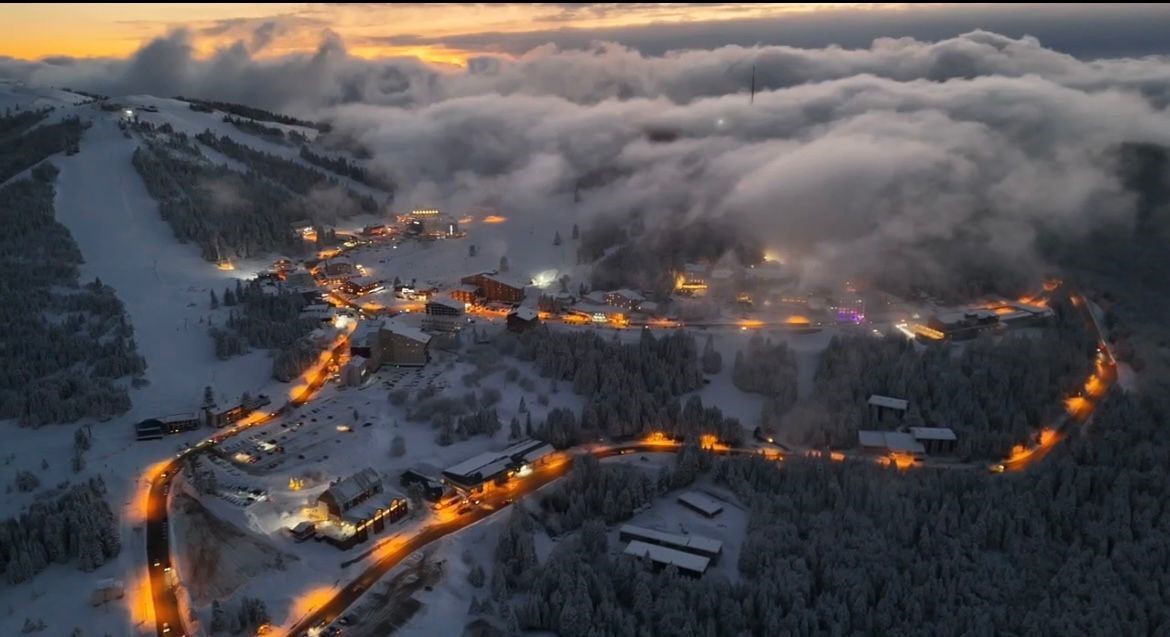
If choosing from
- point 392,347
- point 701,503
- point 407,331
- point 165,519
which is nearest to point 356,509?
point 165,519

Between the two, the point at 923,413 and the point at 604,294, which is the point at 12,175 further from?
the point at 923,413

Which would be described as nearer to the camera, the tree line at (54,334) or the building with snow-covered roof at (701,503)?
the building with snow-covered roof at (701,503)

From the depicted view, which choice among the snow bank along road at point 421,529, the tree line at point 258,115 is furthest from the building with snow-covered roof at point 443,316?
the tree line at point 258,115

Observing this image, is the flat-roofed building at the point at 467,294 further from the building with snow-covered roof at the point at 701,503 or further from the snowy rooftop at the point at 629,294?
the building with snow-covered roof at the point at 701,503

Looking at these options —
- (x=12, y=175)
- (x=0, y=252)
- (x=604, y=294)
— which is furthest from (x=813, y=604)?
(x=12, y=175)

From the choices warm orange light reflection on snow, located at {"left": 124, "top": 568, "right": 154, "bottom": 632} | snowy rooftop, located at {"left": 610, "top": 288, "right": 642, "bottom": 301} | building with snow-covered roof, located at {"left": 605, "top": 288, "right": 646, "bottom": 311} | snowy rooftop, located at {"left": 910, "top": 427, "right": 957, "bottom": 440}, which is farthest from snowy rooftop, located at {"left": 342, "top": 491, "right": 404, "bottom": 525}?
snowy rooftop, located at {"left": 610, "top": 288, "right": 642, "bottom": 301}

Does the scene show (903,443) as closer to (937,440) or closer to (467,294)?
(937,440)
